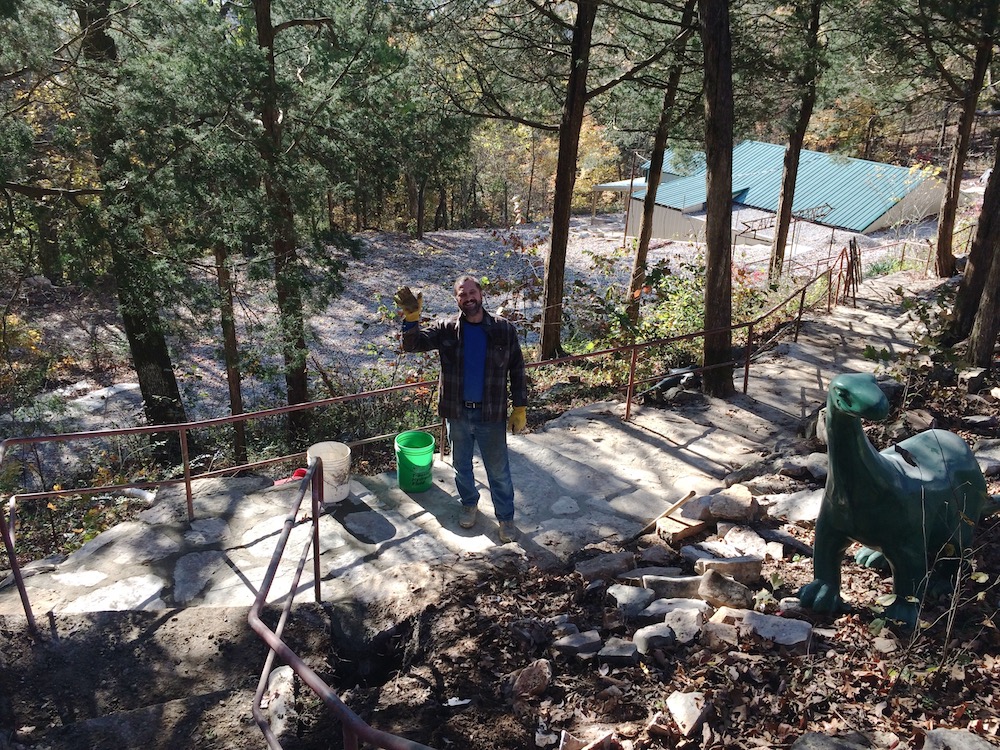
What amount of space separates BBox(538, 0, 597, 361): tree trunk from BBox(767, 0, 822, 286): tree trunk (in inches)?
150

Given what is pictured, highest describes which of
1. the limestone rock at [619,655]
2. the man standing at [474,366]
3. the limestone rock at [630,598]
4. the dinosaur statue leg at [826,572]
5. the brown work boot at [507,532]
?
the man standing at [474,366]

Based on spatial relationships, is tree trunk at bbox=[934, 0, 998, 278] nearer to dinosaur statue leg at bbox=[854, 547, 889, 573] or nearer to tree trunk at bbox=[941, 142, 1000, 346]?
tree trunk at bbox=[941, 142, 1000, 346]

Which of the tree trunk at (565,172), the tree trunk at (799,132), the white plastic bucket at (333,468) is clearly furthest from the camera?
the tree trunk at (799,132)

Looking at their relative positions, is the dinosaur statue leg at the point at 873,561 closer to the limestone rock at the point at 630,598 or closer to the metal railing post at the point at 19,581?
the limestone rock at the point at 630,598

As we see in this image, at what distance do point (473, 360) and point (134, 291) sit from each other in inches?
227

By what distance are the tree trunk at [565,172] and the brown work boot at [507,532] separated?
7.27m

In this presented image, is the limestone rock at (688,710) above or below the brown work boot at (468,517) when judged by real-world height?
above

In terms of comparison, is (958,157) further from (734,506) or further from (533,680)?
(533,680)

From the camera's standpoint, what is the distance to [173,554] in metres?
5.06

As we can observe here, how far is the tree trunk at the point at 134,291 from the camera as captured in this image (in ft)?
28.7

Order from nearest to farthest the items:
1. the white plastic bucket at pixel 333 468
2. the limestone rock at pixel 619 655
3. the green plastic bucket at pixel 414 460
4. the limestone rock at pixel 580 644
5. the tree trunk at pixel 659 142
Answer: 1. the limestone rock at pixel 619 655
2. the limestone rock at pixel 580 644
3. the white plastic bucket at pixel 333 468
4. the green plastic bucket at pixel 414 460
5. the tree trunk at pixel 659 142

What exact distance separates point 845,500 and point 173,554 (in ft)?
14.2

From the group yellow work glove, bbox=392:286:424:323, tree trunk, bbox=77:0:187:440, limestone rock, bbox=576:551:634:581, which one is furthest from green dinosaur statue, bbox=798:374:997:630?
tree trunk, bbox=77:0:187:440

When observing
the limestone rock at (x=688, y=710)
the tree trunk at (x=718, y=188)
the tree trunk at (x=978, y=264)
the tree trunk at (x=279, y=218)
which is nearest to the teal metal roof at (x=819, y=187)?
the tree trunk at (x=978, y=264)
